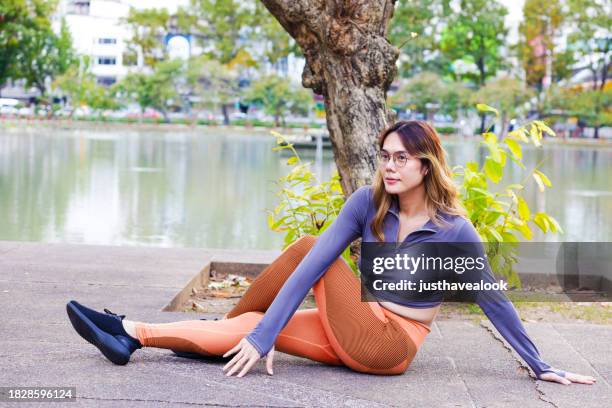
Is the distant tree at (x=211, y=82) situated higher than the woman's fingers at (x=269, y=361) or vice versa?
the distant tree at (x=211, y=82)

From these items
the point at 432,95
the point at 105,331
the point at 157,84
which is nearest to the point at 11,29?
the point at 157,84

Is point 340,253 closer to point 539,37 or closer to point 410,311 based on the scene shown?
point 410,311

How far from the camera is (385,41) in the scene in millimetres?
4805

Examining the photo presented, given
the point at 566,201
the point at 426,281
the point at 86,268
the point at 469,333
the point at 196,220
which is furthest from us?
the point at 566,201

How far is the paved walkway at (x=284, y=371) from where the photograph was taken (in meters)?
2.86

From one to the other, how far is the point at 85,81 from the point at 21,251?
4739cm

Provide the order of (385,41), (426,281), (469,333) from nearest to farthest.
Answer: (426,281) → (469,333) → (385,41)

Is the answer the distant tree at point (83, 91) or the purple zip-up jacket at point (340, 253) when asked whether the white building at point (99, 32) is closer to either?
the distant tree at point (83, 91)

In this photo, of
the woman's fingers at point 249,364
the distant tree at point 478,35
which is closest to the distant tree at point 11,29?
the distant tree at point 478,35

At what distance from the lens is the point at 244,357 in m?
2.99

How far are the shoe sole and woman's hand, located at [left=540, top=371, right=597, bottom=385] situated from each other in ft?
4.71

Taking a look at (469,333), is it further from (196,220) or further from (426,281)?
(196,220)

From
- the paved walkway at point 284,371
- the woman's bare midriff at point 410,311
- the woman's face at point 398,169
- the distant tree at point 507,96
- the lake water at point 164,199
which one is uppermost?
the distant tree at point 507,96

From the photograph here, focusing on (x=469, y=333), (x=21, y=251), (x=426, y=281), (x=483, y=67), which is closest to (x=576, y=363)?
(x=469, y=333)
